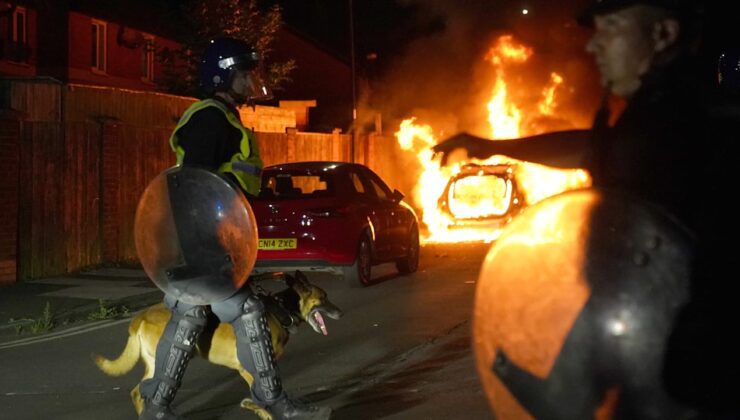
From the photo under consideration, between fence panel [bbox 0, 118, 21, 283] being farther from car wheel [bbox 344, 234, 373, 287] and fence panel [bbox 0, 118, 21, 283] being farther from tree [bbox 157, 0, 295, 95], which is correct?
tree [bbox 157, 0, 295, 95]

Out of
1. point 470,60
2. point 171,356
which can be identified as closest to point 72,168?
point 171,356

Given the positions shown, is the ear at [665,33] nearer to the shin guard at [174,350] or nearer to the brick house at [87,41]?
the shin guard at [174,350]

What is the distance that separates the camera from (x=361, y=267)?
14.3 m

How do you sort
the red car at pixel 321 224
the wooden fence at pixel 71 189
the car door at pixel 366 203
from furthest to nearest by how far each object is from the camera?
the wooden fence at pixel 71 189, the car door at pixel 366 203, the red car at pixel 321 224

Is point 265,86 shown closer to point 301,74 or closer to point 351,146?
point 351,146

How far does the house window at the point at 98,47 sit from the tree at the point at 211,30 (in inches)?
203

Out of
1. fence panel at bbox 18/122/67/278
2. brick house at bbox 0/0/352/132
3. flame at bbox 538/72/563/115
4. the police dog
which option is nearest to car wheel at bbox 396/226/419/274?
fence panel at bbox 18/122/67/278

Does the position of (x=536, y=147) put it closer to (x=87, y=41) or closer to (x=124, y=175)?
(x=124, y=175)

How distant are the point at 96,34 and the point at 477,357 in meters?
29.8

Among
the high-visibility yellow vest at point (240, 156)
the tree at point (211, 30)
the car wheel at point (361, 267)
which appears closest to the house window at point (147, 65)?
the tree at point (211, 30)

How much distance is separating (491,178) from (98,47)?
49.9 feet

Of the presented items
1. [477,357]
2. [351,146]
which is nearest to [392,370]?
[477,357]

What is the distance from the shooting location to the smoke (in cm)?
3195

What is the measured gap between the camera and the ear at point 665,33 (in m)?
2.42
